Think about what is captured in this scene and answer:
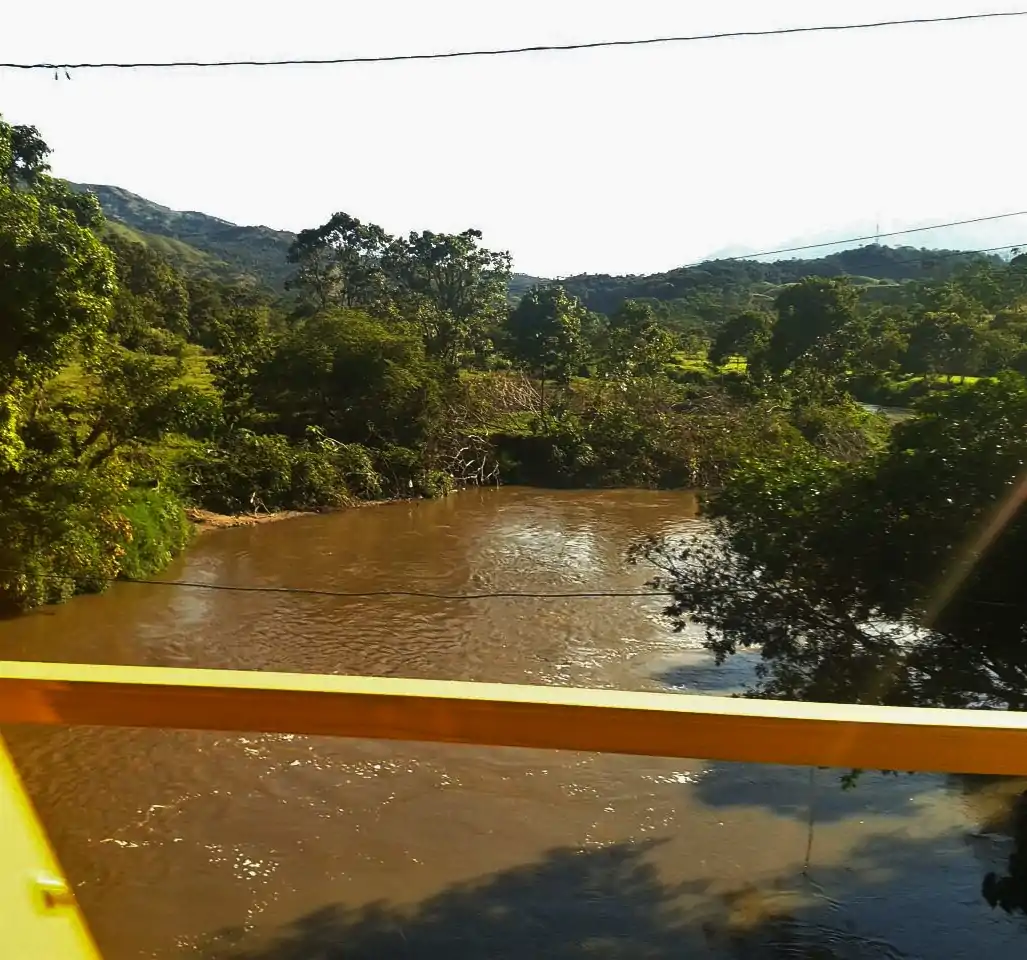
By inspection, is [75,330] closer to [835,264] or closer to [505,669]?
[505,669]

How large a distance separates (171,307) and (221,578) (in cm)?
1692

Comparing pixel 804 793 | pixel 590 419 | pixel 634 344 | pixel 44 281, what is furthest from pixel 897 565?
pixel 634 344

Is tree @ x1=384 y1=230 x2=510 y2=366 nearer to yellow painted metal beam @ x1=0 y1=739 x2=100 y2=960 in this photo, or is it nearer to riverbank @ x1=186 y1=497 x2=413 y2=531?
riverbank @ x1=186 y1=497 x2=413 y2=531

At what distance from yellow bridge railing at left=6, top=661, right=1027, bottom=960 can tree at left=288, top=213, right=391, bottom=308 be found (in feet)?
98.7

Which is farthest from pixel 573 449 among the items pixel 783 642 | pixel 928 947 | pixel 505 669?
pixel 928 947

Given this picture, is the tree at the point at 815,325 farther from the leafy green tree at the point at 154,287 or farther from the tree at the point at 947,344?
the leafy green tree at the point at 154,287

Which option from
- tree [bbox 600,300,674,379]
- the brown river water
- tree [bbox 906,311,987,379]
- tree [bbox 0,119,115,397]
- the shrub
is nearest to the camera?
the brown river water

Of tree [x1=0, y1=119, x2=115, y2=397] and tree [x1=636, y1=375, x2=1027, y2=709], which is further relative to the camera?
tree [x1=0, y1=119, x2=115, y2=397]

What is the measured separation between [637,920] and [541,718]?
2.80 meters

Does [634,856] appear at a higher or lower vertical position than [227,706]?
lower

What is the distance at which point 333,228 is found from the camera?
3159cm

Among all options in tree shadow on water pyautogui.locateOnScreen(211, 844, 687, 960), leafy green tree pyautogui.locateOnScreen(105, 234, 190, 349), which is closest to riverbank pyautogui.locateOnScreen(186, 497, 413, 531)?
leafy green tree pyautogui.locateOnScreen(105, 234, 190, 349)

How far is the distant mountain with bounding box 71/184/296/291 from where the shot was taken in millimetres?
65831

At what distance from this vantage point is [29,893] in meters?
0.78
